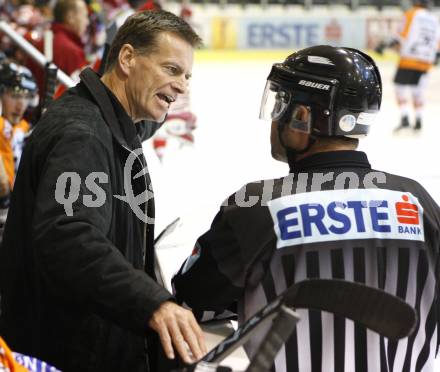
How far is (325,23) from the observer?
1421 cm

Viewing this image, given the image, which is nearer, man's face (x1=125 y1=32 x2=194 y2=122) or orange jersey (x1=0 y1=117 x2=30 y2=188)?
man's face (x1=125 y1=32 x2=194 y2=122)

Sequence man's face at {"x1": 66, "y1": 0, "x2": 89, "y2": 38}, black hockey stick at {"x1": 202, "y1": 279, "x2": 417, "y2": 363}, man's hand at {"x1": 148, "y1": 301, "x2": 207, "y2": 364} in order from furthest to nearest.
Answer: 1. man's face at {"x1": 66, "y1": 0, "x2": 89, "y2": 38}
2. man's hand at {"x1": 148, "y1": 301, "x2": 207, "y2": 364}
3. black hockey stick at {"x1": 202, "y1": 279, "x2": 417, "y2": 363}

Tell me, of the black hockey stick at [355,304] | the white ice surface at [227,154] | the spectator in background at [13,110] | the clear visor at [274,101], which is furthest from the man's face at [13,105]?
the black hockey stick at [355,304]

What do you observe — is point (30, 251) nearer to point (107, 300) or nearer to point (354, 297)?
point (107, 300)

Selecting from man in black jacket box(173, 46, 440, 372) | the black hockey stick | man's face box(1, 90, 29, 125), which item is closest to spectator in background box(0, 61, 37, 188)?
man's face box(1, 90, 29, 125)

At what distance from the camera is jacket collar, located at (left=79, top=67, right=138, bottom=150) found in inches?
62.4

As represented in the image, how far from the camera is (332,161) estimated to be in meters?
1.42

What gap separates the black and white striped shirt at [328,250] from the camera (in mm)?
1356

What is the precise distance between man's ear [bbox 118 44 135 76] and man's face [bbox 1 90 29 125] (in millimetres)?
2052

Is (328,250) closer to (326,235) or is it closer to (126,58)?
(326,235)

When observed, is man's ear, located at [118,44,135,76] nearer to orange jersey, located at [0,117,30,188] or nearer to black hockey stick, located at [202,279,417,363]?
black hockey stick, located at [202,279,417,363]

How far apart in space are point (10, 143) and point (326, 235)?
232 cm

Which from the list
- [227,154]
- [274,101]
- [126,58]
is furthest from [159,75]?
[227,154]

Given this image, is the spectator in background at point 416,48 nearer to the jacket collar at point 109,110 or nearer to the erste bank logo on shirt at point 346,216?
the jacket collar at point 109,110
